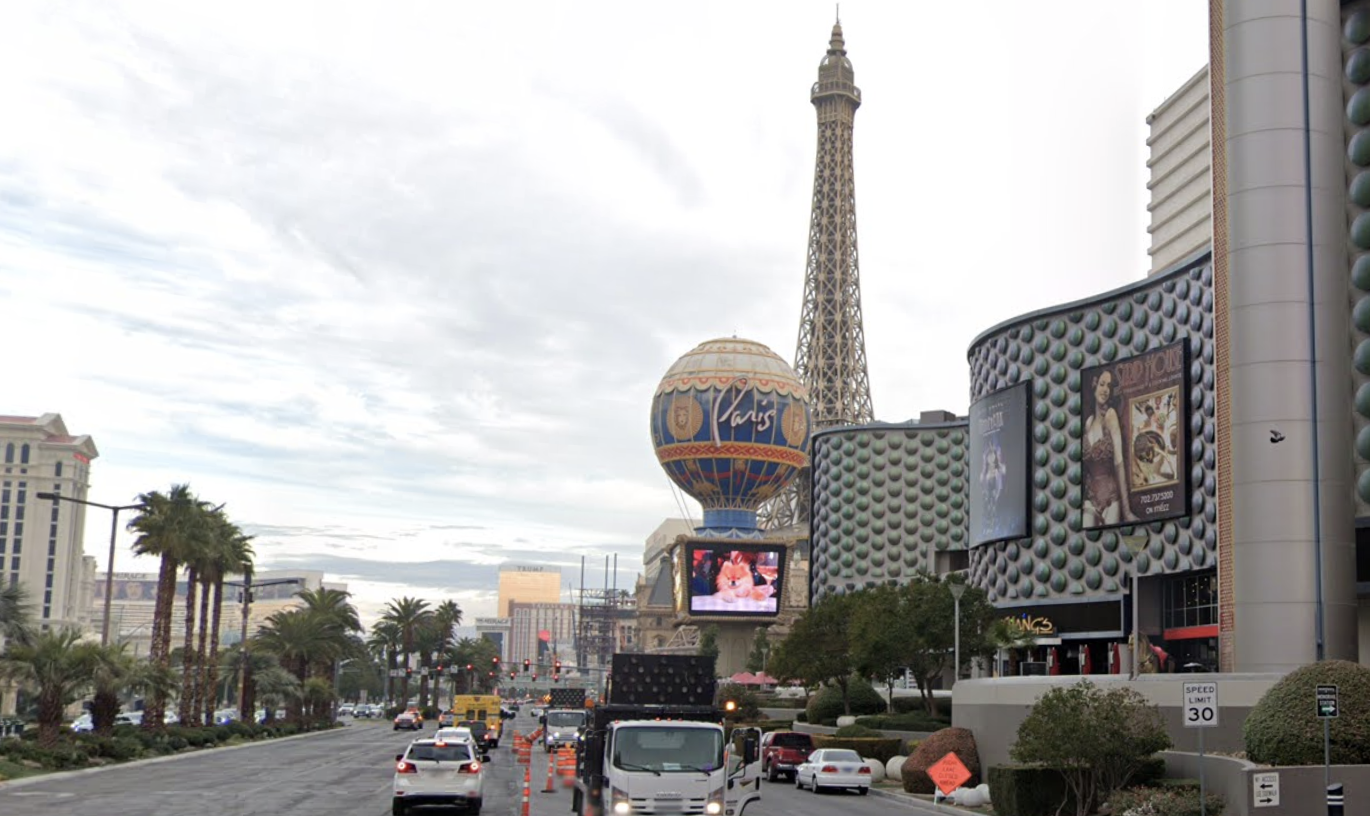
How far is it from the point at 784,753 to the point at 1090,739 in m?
20.1

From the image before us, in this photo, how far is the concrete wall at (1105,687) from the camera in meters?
32.9

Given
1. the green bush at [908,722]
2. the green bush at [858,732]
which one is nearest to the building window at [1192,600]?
the green bush at [908,722]

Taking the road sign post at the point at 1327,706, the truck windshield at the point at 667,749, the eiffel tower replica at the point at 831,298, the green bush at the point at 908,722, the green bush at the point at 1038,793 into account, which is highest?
the eiffel tower replica at the point at 831,298

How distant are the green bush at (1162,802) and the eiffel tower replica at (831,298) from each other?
154308 mm

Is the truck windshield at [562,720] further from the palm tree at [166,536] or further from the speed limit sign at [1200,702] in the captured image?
the speed limit sign at [1200,702]

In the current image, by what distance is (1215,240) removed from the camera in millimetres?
42844

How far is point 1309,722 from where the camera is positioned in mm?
27125

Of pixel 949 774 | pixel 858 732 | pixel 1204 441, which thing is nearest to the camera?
pixel 949 774

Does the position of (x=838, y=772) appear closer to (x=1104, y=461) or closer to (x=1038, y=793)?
(x=1038, y=793)

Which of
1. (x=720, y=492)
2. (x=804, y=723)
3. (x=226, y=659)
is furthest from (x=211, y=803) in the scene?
(x=720, y=492)

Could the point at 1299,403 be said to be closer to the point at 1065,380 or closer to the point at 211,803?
the point at 211,803

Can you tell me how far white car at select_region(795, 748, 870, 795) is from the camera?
42.2 meters

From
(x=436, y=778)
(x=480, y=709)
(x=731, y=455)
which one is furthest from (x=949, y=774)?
(x=731, y=455)

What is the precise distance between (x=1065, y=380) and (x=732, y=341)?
2056 inches
